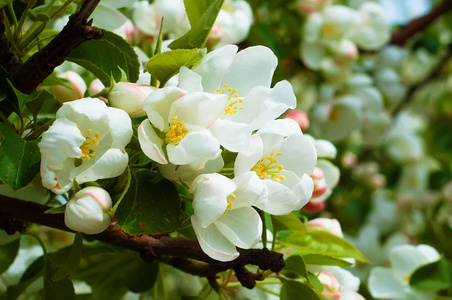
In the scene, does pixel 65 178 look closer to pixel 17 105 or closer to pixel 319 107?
pixel 17 105

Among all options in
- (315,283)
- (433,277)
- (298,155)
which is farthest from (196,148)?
(433,277)

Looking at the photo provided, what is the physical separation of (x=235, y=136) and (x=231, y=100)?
0.31ft

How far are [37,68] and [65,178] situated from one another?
4.9 inches

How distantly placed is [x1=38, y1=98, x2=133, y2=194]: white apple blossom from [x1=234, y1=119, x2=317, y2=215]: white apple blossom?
0.40 feet

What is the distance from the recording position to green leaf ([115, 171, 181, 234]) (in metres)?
0.58

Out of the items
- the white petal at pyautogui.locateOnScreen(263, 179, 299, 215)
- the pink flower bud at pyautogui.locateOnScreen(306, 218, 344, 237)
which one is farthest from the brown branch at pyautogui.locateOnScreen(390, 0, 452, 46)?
the white petal at pyautogui.locateOnScreen(263, 179, 299, 215)

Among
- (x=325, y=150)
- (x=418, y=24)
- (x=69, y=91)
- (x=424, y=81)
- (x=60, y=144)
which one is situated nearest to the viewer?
(x=60, y=144)

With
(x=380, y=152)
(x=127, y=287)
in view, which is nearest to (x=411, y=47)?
(x=380, y=152)

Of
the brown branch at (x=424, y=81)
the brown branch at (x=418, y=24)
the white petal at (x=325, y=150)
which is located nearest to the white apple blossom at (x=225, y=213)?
the white petal at (x=325, y=150)

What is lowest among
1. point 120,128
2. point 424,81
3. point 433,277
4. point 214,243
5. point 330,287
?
point 424,81

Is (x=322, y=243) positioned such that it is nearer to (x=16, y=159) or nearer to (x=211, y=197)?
(x=211, y=197)

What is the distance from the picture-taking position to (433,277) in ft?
3.36

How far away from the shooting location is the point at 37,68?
0.61m

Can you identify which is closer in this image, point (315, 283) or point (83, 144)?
point (83, 144)
